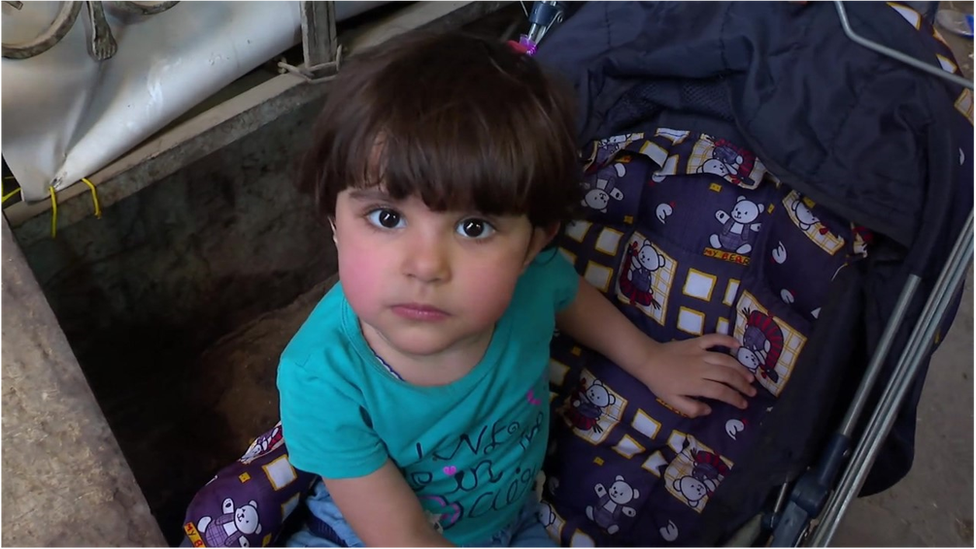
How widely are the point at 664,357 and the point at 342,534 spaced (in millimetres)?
560

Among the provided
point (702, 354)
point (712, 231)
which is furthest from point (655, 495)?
point (712, 231)

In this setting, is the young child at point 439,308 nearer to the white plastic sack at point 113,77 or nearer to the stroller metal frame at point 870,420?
the stroller metal frame at point 870,420

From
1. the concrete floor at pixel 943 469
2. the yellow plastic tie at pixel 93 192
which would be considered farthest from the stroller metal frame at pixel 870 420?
the yellow plastic tie at pixel 93 192

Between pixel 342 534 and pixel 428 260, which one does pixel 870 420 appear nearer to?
pixel 428 260

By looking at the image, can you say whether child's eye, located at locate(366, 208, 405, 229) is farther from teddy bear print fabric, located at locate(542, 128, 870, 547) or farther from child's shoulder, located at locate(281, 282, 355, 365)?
teddy bear print fabric, located at locate(542, 128, 870, 547)

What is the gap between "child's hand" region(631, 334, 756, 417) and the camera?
1.29 metres

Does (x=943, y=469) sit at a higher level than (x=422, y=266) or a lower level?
lower

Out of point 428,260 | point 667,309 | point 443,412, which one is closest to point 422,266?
point 428,260

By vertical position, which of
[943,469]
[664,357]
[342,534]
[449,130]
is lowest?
[943,469]

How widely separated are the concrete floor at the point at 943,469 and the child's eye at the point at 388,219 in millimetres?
1234

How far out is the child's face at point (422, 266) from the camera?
876mm

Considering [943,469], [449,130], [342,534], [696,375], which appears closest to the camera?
[449,130]

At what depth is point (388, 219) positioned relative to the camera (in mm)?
897

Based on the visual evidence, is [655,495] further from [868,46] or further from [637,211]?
[868,46]
